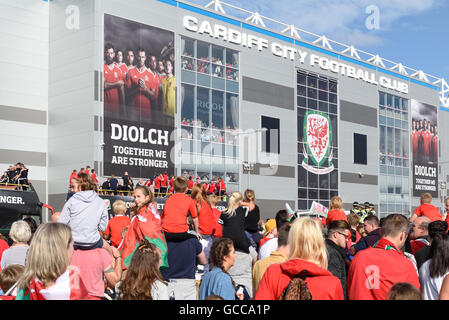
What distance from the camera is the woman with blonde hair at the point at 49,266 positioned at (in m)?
3.75

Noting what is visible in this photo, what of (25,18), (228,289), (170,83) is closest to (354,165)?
(170,83)

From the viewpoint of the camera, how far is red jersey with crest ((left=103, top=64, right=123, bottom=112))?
1123 inches

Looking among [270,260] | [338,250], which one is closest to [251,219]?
[338,250]

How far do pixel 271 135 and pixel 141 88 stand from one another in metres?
10.9

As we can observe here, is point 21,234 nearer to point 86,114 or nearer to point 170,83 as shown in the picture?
point 86,114

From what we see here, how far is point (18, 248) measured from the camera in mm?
6352

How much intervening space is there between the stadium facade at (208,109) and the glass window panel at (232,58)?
0.35 ft

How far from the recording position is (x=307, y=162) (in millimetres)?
39062

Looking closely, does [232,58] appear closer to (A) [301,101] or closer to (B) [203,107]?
(B) [203,107]

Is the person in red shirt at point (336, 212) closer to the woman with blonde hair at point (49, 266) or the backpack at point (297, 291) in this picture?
the backpack at point (297, 291)

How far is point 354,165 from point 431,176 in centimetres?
1254

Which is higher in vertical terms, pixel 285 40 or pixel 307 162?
pixel 285 40

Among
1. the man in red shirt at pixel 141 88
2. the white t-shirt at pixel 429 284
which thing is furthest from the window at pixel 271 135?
the white t-shirt at pixel 429 284

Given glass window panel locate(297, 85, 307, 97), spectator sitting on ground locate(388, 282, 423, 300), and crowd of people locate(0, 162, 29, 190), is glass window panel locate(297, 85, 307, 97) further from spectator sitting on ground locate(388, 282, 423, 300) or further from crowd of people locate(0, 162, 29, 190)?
spectator sitting on ground locate(388, 282, 423, 300)
